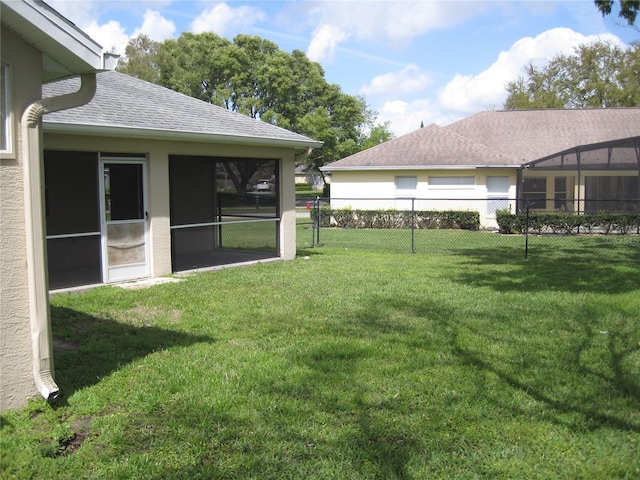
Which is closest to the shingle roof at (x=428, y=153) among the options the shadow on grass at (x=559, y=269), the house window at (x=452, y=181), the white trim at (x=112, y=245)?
the house window at (x=452, y=181)

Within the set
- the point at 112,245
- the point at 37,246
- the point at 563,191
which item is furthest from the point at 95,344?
the point at 563,191

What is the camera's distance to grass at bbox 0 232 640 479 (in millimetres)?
3902

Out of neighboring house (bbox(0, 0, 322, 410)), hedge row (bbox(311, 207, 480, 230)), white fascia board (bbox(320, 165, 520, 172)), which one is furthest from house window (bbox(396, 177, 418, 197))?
neighboring house (bbox(0, 0, 322, 410))

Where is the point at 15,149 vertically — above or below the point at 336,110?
below

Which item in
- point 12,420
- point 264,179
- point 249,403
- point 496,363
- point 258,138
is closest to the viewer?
point 12,420

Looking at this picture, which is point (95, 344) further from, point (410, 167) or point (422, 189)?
point (422, 189)

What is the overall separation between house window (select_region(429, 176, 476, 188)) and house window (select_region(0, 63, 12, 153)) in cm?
2137

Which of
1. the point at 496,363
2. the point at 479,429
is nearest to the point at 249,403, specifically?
the point at 479,429

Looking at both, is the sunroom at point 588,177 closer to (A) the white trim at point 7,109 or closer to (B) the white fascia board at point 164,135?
(B) the white fascia board at point 164,135

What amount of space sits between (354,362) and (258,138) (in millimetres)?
6945

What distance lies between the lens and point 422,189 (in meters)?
24.9

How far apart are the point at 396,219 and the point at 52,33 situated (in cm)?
2013

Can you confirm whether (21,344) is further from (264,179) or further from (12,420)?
(264,179)

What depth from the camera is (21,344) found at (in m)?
4.53
